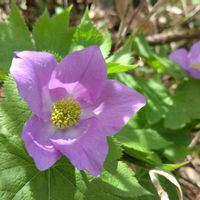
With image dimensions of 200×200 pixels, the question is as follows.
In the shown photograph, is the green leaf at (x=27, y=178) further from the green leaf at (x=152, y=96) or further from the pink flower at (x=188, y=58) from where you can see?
the pink flower at (x=188, y=58)

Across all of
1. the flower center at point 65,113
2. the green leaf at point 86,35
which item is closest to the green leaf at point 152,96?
the green leaf at point 86,35

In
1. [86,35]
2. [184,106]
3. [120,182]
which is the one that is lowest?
[184,106]

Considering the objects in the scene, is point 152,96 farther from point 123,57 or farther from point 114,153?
point 114,153

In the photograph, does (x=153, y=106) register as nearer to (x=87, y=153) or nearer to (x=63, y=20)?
(x=63, y=20)

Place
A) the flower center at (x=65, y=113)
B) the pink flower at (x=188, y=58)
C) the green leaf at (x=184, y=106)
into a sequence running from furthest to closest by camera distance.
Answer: the pink flower at (x=188, y=58) < the green leaf at (x=184, y=106) < the flower center at (x=65, y=113)

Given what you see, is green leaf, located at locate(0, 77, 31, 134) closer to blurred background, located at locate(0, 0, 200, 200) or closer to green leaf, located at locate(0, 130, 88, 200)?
green leaf, located at locate(0, 130, 88, 200)

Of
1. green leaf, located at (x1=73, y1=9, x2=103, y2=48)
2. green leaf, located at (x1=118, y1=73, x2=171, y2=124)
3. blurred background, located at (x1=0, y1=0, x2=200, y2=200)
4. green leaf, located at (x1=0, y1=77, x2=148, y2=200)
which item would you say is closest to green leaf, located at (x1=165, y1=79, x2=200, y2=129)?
green leaf, located at (x1=118, y1=73, x2=171, y2=124)

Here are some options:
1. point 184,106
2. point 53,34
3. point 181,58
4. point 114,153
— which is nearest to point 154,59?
point 181,58
